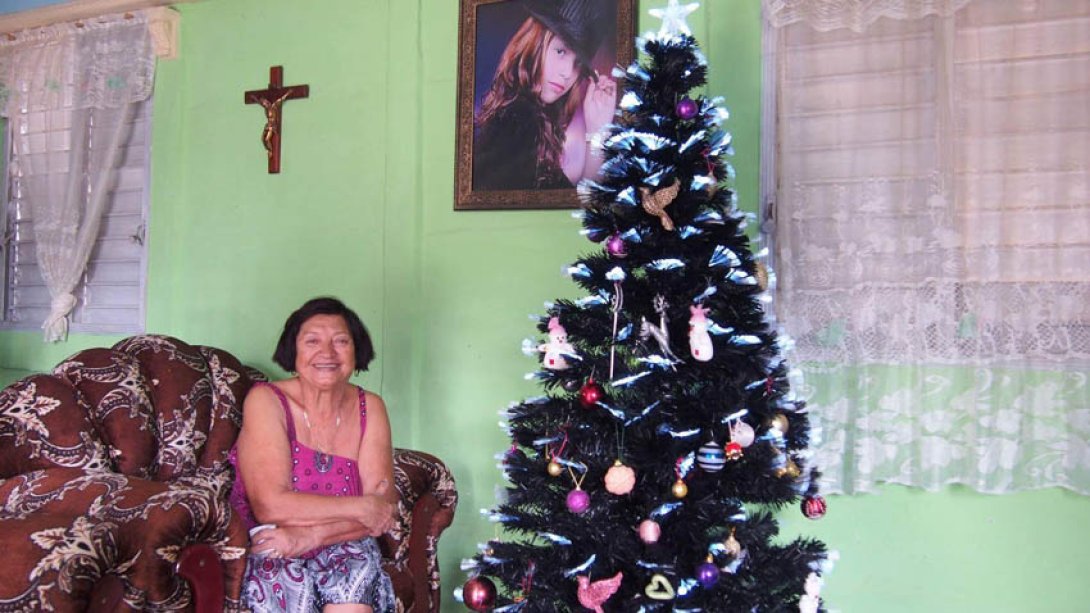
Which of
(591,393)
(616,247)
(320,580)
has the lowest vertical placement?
(320,580)

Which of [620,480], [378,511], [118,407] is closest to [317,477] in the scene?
[378,511]

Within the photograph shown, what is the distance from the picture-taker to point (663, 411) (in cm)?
199

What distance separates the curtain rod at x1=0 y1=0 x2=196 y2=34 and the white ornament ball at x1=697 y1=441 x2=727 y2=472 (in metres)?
2.90

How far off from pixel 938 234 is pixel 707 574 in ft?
4.07

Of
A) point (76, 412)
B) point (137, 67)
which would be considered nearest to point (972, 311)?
point (76, 412)

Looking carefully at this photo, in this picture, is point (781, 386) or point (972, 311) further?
point (972, 311)

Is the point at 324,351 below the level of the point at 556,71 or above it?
below

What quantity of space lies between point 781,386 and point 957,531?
2.96 feet

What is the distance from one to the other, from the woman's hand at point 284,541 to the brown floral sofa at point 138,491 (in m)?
0.07

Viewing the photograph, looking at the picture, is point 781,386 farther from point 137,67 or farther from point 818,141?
point 137,67

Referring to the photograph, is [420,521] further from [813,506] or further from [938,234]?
[938,234]

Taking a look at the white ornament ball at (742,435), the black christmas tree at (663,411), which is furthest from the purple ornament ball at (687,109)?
the white ornament ball at (742,435)

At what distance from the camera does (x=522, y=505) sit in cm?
210

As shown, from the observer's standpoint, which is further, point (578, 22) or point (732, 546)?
point (578, 22)
